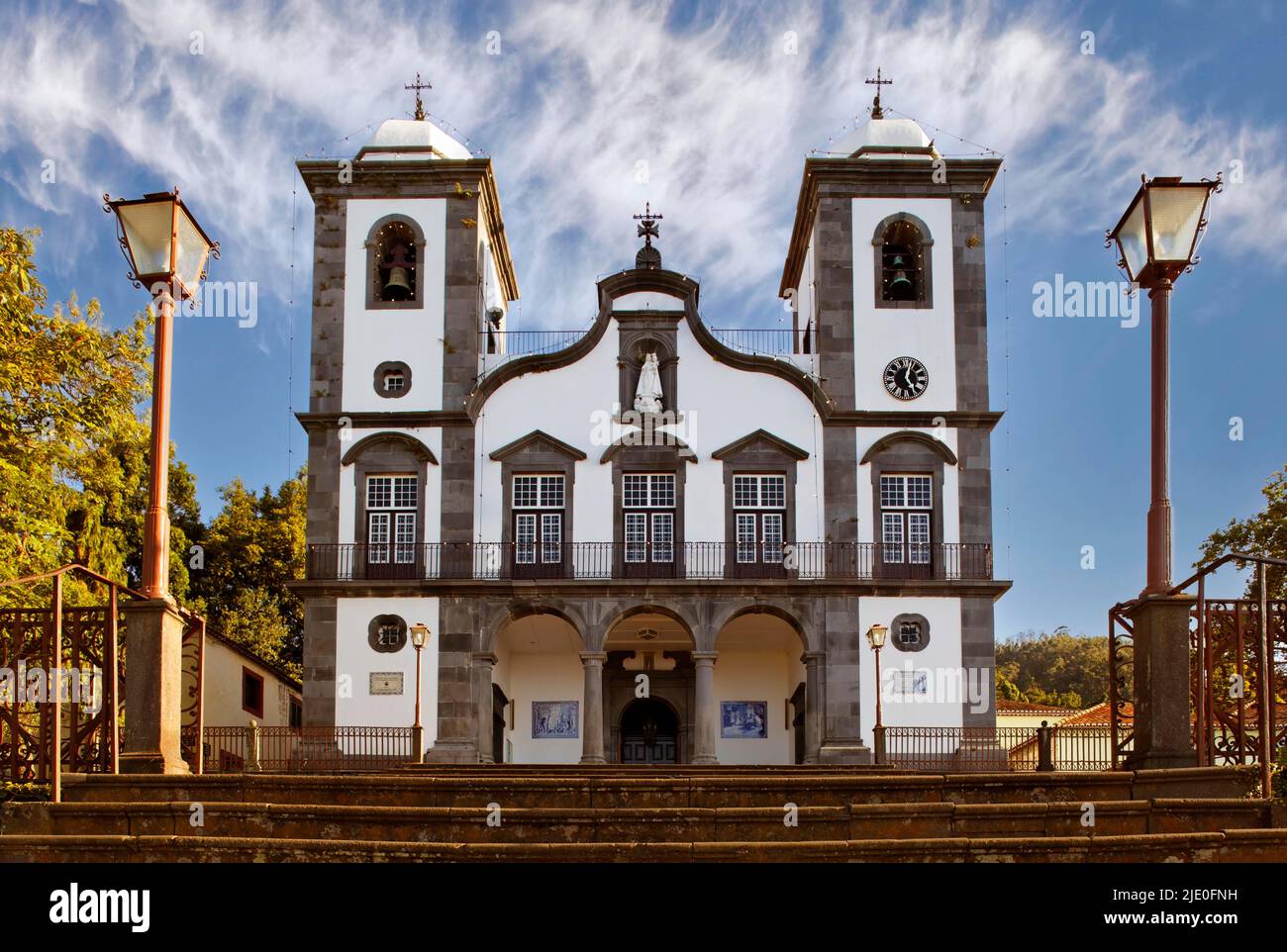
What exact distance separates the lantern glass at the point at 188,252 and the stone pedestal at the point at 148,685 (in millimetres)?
2780

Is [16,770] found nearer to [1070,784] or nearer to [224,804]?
[224,804]

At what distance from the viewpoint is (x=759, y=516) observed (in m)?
30.1

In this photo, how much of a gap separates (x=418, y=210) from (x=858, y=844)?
22943mm

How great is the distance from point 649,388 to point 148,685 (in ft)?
58.9

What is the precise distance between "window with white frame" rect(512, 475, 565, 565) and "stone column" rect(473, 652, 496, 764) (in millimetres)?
1951

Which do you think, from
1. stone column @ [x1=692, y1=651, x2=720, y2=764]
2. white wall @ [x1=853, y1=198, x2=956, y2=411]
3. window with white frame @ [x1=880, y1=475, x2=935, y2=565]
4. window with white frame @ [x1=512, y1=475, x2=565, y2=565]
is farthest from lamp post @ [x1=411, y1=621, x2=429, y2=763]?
white wall @ [x1=853, y1=198, x2=956, y2=411]

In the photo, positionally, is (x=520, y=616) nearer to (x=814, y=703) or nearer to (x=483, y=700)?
(x=483, y=700)

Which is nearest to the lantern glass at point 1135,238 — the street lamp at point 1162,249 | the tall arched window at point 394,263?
the street lamp at point 1162,249

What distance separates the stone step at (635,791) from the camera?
40.7ft

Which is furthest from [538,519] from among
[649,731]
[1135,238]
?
[1135,238]

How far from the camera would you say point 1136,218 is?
45.3 ft

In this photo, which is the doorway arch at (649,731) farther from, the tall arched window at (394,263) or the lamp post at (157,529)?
the lamp post at (157,529)

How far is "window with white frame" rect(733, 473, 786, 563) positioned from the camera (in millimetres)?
29828
